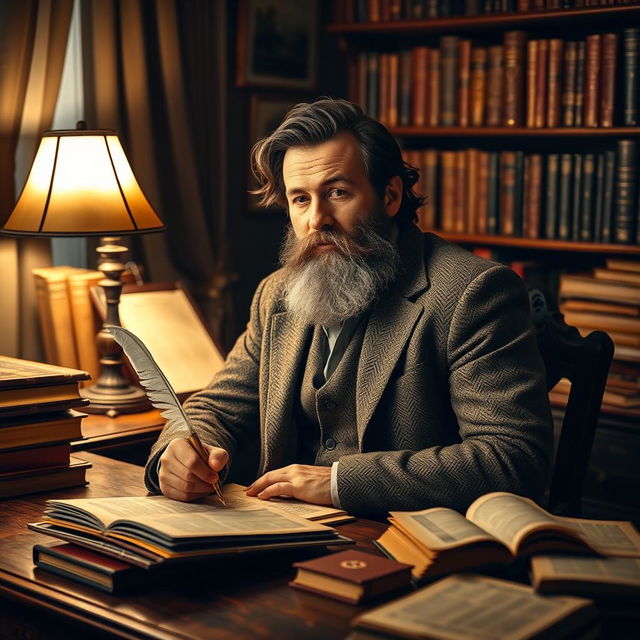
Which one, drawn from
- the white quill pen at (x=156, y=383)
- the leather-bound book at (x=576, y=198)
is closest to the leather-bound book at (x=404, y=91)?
the leather-bound book at (x=576, y=198)

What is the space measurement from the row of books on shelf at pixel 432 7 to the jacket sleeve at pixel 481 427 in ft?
5.39

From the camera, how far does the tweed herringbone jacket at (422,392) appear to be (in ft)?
6.07

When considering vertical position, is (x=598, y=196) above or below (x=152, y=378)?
above

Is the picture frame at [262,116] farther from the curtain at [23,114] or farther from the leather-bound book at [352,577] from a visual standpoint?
the leather-bound book at [352,577]

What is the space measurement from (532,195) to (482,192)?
0.64 ft

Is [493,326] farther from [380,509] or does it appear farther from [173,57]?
[173,57]

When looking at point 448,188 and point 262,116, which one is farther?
point 262,116

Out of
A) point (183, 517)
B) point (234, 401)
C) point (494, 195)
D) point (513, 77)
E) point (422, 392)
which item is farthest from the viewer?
point (494, 195)

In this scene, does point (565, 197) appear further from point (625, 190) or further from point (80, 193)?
point (80, 193)

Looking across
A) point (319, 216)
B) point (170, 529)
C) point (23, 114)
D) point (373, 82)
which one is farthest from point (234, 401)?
point (373, 82)

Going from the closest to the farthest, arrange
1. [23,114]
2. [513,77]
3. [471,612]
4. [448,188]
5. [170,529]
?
1. [471,612]
2. [170,529]
3. [23,114]
4. [513,77]
5. [448,188]

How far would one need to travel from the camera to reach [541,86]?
11.2 ft

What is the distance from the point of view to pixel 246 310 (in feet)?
Result: 13.6

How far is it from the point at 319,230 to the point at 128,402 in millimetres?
845
